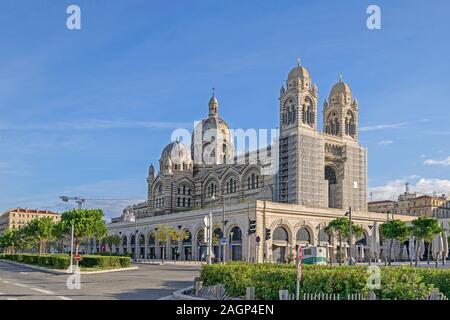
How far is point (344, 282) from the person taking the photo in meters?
21.0

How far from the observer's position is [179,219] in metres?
107

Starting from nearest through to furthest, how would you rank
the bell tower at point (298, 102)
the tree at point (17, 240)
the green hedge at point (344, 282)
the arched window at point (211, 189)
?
the green hedge at point (344, 282) < the bell tower at point (298, 102) < the tree at point (17, 240) < the arched window at point (211, 189)

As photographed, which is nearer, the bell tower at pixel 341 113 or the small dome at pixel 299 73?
the small dome at pixel 299 73

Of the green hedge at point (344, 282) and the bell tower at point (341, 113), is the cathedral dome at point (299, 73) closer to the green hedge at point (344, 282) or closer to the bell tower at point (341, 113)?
the bell tower at point (341, 113)

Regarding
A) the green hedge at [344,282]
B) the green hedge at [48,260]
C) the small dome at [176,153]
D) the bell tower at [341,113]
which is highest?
the bell tower at [341,113]

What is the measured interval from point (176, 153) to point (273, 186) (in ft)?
120

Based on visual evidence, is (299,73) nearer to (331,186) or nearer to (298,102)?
(298,102)

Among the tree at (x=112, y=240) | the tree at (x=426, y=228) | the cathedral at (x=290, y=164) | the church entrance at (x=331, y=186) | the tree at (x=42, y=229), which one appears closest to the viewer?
the tree at (x=426, y=228)

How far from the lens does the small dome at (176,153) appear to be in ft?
440

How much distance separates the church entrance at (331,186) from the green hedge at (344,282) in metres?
89.7

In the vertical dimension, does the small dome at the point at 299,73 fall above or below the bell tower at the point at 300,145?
above

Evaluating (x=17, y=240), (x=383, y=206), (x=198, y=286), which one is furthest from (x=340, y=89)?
(x=198, y=286)

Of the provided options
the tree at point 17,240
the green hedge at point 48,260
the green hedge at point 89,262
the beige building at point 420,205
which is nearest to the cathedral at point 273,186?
the tree at point 17,240
